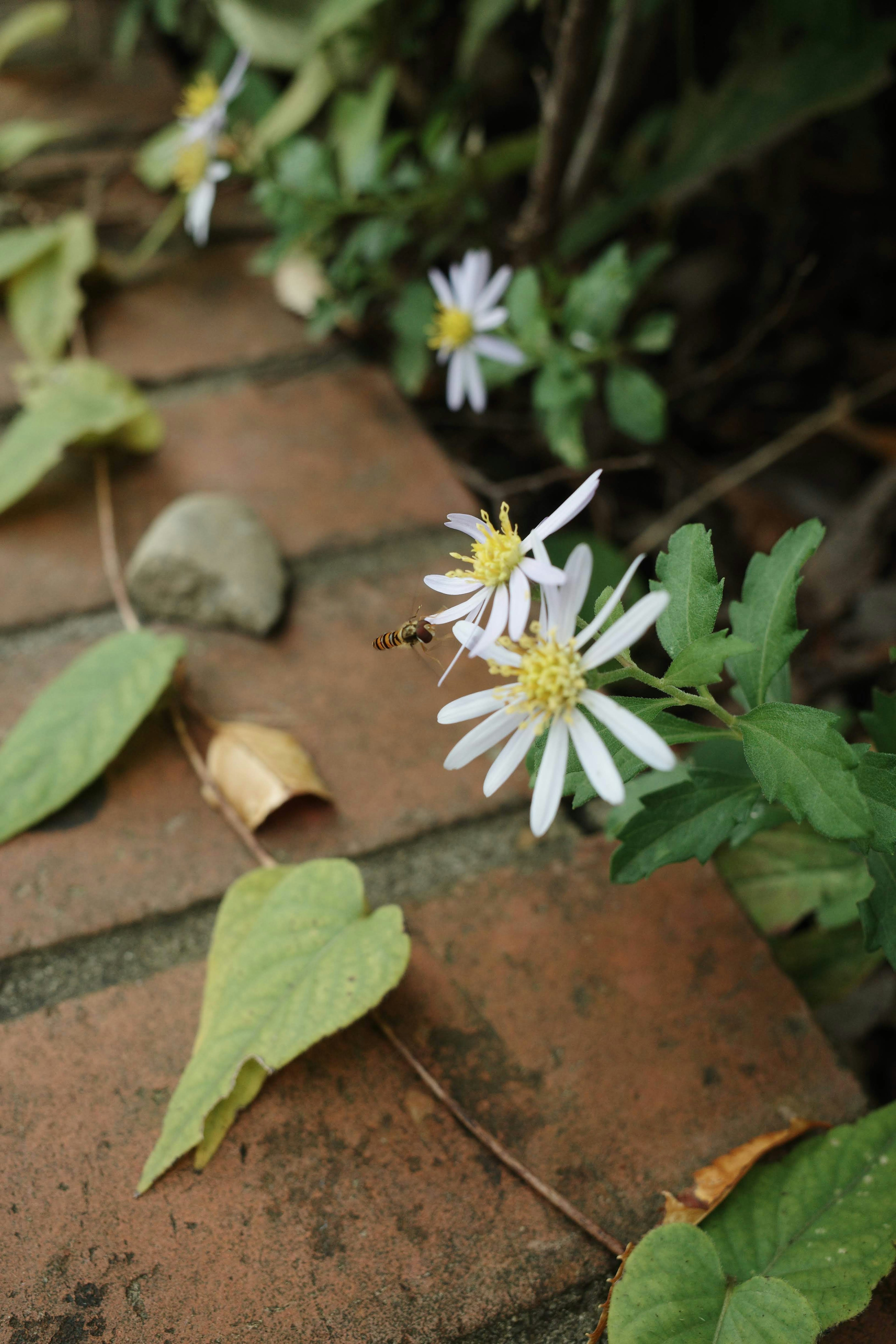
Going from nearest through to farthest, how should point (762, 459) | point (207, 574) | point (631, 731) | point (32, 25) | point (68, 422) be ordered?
point (631, 731) → point (207, 574) → point (68, 422) → point (762, 459) → point (32, 25)

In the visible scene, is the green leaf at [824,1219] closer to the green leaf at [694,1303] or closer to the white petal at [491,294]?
the green leaf at [694,1303]

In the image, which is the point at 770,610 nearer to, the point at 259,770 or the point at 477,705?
the point at 477,705

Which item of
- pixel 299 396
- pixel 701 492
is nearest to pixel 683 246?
pixel 701 492

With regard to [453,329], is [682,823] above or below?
below

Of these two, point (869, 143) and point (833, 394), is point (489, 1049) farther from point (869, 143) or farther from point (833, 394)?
point (869, 143)

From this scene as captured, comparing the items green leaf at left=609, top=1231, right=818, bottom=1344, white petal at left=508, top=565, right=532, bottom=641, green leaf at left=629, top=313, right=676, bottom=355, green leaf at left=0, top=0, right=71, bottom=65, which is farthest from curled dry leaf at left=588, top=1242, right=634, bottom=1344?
green leaf at left=0, top=0, right=71, bottom=65

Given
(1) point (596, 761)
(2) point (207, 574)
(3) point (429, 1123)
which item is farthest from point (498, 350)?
(3) point (429, 1123)

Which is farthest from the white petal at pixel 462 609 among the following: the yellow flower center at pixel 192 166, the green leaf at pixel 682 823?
the yellow flower center at pixel 192 166
